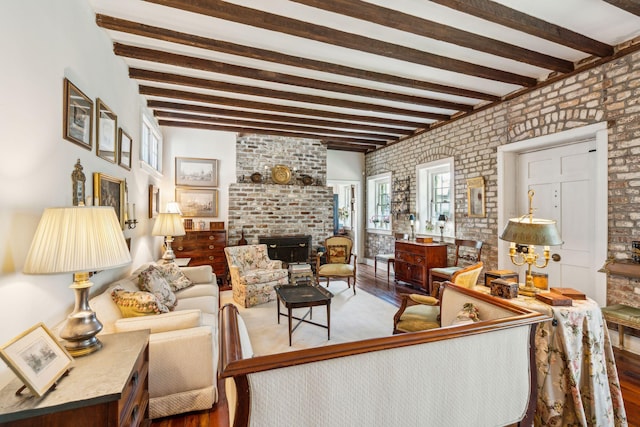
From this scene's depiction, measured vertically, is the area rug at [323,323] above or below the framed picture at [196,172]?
below

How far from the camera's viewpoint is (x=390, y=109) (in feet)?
14.9

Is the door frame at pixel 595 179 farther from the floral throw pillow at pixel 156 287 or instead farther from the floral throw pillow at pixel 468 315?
the floral throw pillow at pixel 156 287

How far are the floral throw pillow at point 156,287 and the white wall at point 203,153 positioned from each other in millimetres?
3095

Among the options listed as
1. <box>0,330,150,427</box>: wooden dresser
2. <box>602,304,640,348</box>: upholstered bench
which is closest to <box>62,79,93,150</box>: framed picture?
<box>0,330,150,427</box>: wooden dresser

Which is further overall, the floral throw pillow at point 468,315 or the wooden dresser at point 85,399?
the floral throw pillow at point 468,315

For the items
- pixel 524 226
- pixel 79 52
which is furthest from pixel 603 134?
pixel 79 52

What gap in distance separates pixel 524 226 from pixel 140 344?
2.52 metres

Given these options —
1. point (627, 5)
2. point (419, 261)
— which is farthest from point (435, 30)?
point (419, 261)

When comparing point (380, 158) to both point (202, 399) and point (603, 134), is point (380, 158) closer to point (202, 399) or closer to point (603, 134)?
point (603, 134)

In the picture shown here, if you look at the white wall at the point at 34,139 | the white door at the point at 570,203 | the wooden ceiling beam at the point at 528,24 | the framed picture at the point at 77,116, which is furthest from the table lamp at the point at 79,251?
the white door at the point at 570,203

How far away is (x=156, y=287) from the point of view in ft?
8.92

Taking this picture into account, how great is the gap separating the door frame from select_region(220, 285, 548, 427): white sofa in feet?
7.61

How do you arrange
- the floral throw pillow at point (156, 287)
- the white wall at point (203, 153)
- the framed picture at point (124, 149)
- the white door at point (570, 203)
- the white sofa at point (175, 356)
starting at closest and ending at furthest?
the white sofa at point (175, 356), the floral throw pillow at point (156, 287), the framed picture at point (124, 149), the white door at point (570, 203), the white wall at point (203, 153)

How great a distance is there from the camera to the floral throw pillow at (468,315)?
5.41 ft
